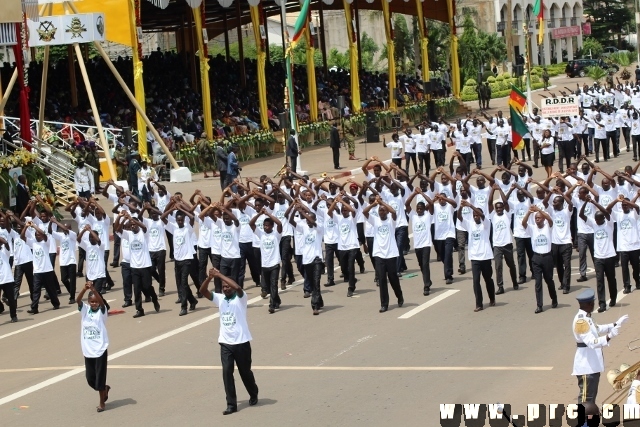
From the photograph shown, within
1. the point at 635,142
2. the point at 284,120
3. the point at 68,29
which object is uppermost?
the point at 68,29

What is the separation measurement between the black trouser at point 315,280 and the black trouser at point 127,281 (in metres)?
2.98

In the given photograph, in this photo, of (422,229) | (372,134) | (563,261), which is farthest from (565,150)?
(563,261)

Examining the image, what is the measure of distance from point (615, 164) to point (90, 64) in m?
22.5

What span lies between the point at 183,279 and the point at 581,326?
9.02 m

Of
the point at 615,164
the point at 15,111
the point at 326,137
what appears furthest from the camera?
the point at 326,137

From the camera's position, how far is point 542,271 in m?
18.0

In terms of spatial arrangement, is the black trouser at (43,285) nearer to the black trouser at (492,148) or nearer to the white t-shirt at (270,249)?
the white t-shirt at (270,249)

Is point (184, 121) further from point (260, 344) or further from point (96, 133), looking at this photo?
point (260, 344)

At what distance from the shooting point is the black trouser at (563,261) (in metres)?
18.9

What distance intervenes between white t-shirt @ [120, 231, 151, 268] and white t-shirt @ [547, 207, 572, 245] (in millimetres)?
6527

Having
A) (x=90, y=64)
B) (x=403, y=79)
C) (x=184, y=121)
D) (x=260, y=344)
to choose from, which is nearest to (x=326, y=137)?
(x=184, y=121)

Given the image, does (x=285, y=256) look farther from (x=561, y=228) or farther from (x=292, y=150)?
(x=292, y=150)

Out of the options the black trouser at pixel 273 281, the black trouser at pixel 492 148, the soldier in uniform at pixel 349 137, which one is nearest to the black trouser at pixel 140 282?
the black trouser at pixel 273 281

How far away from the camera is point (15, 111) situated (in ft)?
129
